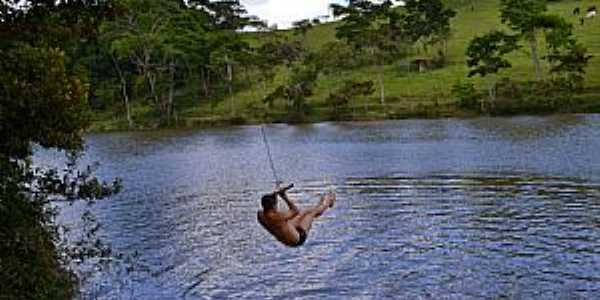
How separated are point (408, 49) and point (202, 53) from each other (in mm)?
27067

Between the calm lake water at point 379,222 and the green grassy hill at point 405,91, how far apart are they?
937 inches

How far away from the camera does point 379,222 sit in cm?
2558

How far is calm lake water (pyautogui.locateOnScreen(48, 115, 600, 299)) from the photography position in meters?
18.2

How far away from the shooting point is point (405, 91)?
83375mm

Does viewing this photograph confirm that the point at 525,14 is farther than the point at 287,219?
Yes

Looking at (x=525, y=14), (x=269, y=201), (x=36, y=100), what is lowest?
(x=269, y=201)

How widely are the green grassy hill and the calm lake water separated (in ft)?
78.1

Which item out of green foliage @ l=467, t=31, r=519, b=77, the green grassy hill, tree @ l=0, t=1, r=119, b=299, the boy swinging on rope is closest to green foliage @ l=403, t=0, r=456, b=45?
the green grassy hill

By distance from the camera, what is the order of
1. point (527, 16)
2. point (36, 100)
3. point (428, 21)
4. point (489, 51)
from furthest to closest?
point (428, 21), point (489, 51), point (527, 16), point (36, 100)

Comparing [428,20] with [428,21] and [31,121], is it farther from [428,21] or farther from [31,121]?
[31,121]

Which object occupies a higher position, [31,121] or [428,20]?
[428,20]

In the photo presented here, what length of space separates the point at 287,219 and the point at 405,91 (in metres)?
70.7

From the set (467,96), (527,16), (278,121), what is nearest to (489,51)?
(527,16)

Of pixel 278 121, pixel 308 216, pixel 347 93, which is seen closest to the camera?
pixel 308 216
